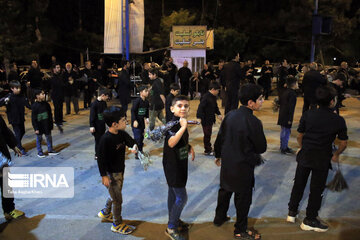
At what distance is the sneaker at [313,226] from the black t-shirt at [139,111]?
3571 mm

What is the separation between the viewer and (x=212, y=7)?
3362 cm

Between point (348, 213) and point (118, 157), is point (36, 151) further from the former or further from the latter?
point (348, 213)

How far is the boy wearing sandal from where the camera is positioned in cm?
417

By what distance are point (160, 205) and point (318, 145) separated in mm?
2306

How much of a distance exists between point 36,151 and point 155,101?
2890mm

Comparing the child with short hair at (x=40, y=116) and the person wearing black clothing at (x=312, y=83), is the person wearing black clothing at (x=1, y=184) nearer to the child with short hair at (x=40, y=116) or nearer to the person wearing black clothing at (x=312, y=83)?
the child with short hair at (x=40, y=116)

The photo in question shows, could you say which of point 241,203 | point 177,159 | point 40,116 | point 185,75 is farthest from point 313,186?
point 185,75

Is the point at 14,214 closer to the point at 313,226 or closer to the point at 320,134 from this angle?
the point at 313,226

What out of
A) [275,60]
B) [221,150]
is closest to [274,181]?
[221,150]

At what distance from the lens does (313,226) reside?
14.6 feet

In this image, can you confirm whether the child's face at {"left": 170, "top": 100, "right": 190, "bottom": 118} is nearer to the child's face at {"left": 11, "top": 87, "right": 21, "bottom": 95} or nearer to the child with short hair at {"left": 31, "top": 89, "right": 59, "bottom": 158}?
the child with short hair at {"left": 31, "top": 89, "right": 59, "bottom": 158}

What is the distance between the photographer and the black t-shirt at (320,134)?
167 inches

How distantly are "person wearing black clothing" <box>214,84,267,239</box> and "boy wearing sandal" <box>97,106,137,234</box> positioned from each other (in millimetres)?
1129

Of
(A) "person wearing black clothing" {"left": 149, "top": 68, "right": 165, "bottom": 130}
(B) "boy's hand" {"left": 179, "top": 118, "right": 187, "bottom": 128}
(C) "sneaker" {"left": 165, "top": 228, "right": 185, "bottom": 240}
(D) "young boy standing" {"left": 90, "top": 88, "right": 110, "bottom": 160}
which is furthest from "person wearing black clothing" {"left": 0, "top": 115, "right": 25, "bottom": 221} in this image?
(A) "person wearing black clothing" {"left": 149, "top": 68, "right": 165, "bottom": 130}
